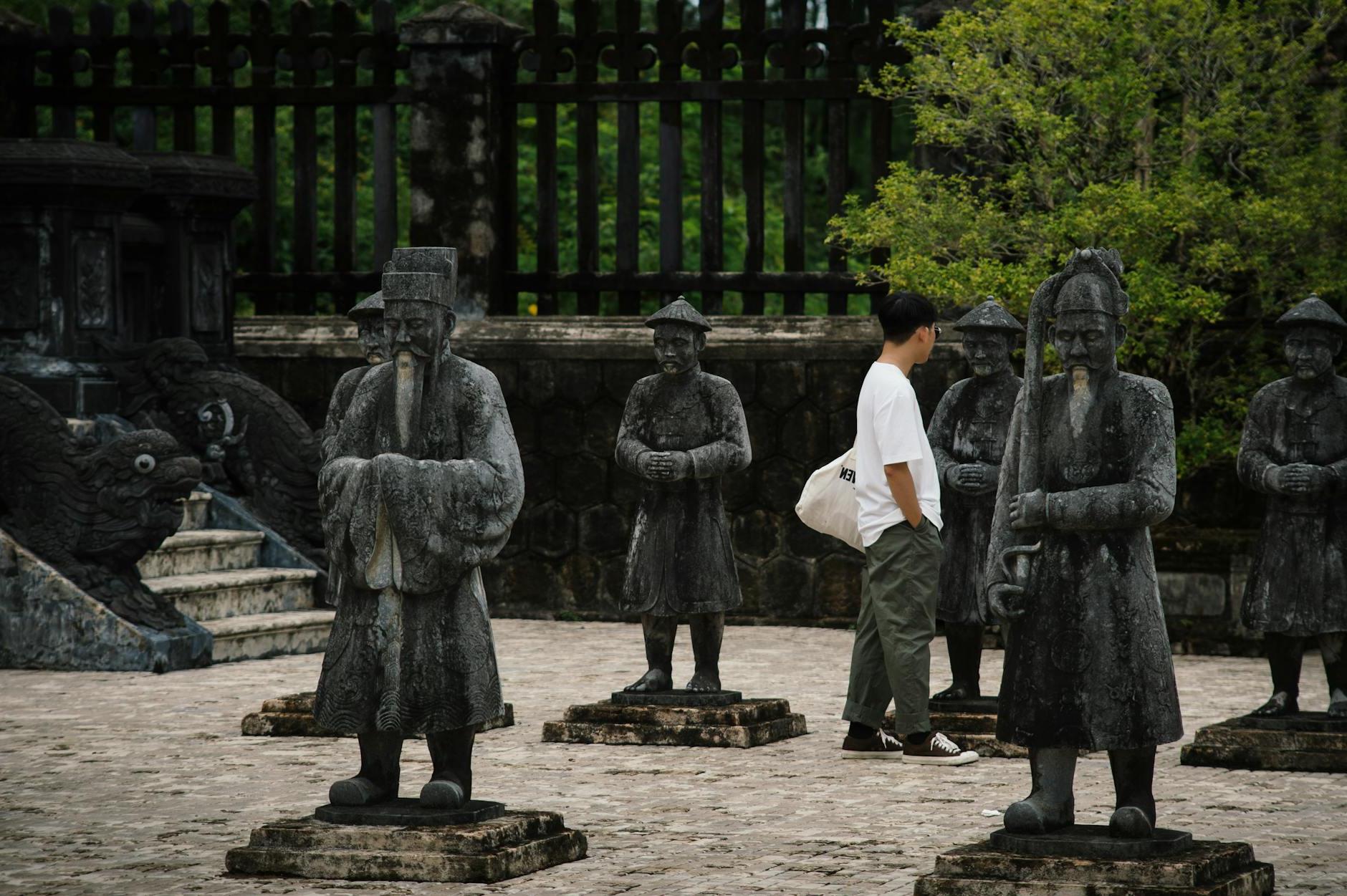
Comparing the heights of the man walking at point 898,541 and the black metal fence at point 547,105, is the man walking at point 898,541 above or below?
below

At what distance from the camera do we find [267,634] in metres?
12.4

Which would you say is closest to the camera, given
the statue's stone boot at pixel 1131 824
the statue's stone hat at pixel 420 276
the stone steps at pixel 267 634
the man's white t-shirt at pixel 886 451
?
the statue's stone boot at pixel 1131 824

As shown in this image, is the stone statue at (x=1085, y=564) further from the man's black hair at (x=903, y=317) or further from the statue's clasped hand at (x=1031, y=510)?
the man's black hair at (x=903, y=317)

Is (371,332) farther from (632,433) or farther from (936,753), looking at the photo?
(936,753)

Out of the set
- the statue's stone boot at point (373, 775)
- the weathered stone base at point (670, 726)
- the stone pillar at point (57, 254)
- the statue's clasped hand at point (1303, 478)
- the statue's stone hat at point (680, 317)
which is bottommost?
the weathered stone base at point (670, 726)

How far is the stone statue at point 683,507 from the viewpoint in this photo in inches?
374

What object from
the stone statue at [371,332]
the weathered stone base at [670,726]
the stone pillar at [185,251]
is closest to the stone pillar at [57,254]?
the stone pillar at [185,251]

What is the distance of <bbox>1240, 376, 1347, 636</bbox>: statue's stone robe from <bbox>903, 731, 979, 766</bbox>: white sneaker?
141 cm

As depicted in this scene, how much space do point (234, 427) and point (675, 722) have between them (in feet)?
18.0

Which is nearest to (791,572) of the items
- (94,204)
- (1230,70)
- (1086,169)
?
(1086,169)

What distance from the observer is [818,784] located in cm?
816

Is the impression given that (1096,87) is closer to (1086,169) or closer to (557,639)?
(1086,169)

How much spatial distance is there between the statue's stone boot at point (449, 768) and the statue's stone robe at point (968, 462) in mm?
3322

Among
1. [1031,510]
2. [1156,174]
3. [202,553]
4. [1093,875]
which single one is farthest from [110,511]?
[1093,875]
